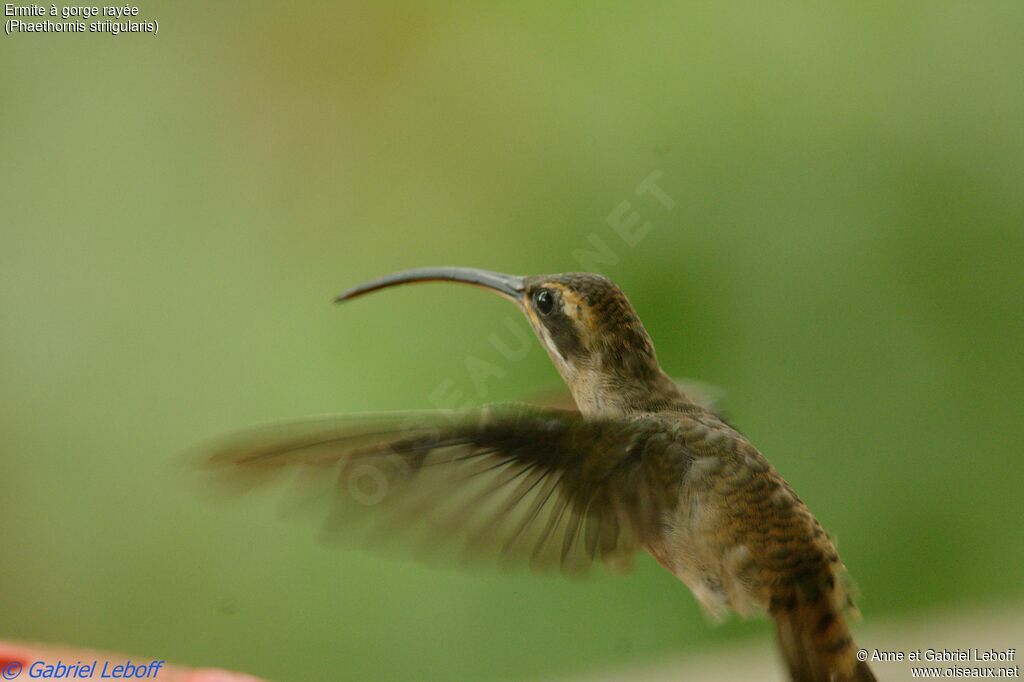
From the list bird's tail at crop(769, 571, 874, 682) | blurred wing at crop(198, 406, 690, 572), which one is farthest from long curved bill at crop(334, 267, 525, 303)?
bird's tail at crop(769, 571, 874, 682)

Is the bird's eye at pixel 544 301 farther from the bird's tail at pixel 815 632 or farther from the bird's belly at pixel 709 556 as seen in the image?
the bird's tail at pixel 815 632

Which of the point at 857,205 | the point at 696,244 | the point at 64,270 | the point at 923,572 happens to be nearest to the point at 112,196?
the point at 64,270

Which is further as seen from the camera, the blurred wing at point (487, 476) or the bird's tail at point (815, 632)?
the bird's tail at point (815, 632)

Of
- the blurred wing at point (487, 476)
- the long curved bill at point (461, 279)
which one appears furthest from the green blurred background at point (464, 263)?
the blurred wing at point (487, 476)

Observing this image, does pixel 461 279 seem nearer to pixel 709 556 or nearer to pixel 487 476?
pixel 487 476

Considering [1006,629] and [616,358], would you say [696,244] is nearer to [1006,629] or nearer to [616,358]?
[1006,629]

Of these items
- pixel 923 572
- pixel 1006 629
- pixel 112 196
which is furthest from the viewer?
pixel 112 196

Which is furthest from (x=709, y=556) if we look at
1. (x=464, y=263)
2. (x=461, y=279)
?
(x=464, y=263)
